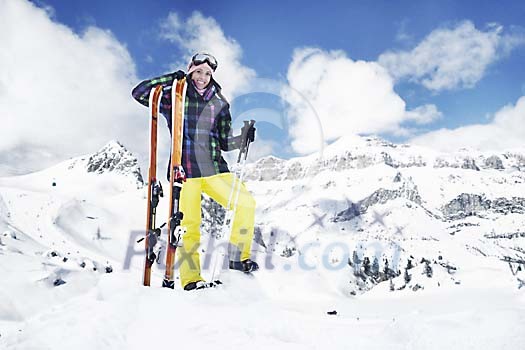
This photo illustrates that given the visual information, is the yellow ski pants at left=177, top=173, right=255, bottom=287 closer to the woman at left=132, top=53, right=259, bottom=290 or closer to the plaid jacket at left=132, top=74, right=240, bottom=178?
the woman at left=132, top=53, right=259, bottom=290

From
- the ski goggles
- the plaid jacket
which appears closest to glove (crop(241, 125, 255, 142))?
the plaid jacket

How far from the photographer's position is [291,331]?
4.21 m

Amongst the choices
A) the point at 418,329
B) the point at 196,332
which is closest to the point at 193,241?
the point at 196,332

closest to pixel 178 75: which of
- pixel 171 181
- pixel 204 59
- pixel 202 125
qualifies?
pixel 204 59

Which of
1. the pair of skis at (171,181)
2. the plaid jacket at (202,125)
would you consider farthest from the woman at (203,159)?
the pair of skis at (171,181)

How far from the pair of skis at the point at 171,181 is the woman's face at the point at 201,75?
237mm

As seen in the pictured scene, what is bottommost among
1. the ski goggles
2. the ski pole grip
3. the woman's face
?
the ski pole grip

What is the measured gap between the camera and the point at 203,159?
7184 millimetres

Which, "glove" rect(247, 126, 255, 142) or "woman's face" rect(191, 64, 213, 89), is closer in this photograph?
"woman's face" rect(191, 64, 213, 89)

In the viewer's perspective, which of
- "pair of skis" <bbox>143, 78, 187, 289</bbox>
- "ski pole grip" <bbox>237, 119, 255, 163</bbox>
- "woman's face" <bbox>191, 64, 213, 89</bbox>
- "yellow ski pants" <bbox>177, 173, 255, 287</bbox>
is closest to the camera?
"yellow ski pants" <bbox>177, 173, 255, 287</bbox>

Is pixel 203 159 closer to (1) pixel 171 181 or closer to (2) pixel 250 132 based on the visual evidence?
(1) pixel 171 181

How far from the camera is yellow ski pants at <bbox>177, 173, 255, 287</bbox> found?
274 inches

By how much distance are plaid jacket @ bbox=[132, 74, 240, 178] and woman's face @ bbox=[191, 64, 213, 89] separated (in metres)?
0.12

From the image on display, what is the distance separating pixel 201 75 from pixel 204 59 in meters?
0.31
